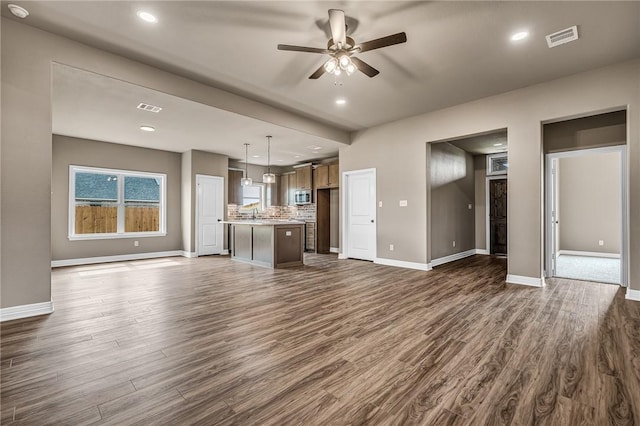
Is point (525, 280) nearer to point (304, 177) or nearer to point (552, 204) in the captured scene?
point (552, 204)

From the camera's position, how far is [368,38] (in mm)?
3273

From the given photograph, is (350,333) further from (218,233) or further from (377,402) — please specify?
(218,233)

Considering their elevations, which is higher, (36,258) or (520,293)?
(36,258)

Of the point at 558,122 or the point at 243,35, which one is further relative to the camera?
the point at 558,122

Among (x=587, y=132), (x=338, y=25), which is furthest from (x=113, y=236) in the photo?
(x=587, y=132)

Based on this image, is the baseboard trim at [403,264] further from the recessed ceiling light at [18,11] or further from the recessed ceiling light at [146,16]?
the recessed ceiling light at [18,11]

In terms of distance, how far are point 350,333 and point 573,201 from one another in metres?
7.82

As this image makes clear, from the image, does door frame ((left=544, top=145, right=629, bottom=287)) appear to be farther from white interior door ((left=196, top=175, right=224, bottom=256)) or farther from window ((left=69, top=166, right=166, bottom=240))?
window ((left=69, top=166, right=166, bottom=240))

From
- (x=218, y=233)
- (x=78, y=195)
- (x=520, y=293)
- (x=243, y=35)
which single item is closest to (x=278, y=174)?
(x=218, y=233)

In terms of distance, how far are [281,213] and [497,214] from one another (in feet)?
21.6

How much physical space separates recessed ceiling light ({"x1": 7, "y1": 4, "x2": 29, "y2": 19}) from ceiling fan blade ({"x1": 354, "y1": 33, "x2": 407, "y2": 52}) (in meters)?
3.24

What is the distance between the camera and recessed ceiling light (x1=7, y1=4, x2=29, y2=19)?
2.76 m

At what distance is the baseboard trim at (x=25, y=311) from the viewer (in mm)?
2953

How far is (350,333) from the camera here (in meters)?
2.71
